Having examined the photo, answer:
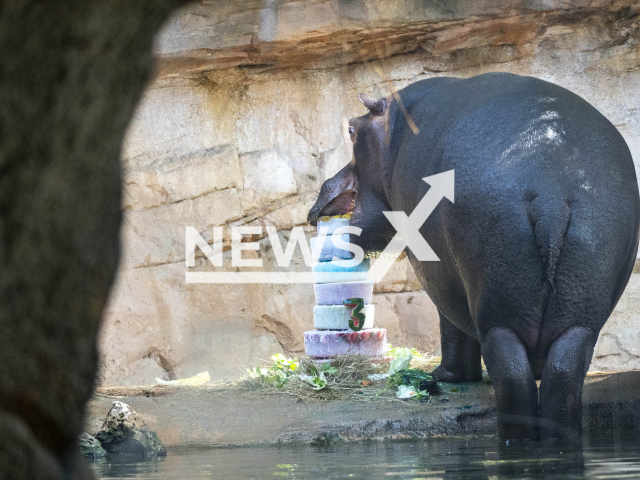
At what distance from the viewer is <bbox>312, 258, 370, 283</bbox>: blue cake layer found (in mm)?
6859

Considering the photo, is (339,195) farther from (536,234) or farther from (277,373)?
(536,234)

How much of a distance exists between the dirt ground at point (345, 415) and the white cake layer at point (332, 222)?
59.3 inches

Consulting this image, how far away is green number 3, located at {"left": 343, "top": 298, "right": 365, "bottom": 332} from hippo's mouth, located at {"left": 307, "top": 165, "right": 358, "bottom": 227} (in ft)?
2.76

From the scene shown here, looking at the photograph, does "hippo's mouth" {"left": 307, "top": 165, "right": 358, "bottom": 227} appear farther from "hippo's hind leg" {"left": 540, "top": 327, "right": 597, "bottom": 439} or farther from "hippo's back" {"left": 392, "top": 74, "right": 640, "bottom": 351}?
"hippo's hind leg" {"left": 540, "top": 327, "right": 597, "bottom": 439}

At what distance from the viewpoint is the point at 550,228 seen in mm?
3686

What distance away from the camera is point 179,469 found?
11.0 feet

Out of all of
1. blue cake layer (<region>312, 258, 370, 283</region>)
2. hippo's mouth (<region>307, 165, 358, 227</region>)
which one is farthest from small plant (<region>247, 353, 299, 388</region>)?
hippo's mouth (<region>307, 165, 358, 227</region>)

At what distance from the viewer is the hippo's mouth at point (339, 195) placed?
245 inches

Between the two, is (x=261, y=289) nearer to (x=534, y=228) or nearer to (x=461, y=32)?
(x=461, y=32)

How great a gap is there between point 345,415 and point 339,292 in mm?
2185

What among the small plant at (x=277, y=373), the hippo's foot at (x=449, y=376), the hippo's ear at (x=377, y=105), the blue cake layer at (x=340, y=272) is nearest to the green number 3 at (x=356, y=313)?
the blue cake layer at (x=340, y=272)

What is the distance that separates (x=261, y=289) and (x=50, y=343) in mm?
9181

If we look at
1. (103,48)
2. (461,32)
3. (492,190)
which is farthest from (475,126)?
(461,32)

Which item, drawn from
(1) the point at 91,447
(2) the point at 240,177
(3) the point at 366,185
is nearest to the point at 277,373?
(3) the point at 366,185
